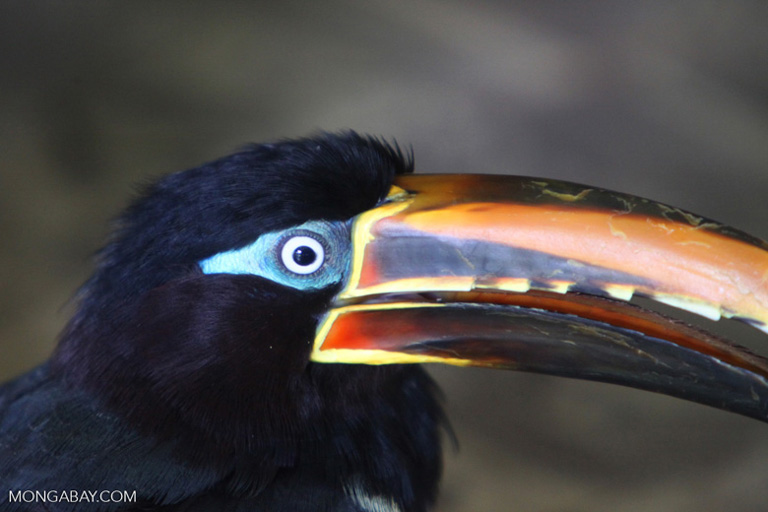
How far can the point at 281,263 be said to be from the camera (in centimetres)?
170

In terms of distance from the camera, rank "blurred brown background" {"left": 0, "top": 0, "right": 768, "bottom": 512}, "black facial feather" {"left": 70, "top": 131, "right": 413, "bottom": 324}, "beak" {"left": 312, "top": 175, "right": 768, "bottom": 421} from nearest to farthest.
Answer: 1. "beak" {"left": 312, "top": 175, "right": 768, "bottom": 421}
2. "black facial feather" {"left": 70, "top": 131, "right": 413, "bottom": 324}
3. "blurred brown background" {"left": 0, "top": 0, "right": 768, "bottom": 512}

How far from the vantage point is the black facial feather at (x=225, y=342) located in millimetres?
1703

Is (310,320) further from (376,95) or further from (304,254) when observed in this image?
(376,95)

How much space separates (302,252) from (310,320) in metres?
0.15

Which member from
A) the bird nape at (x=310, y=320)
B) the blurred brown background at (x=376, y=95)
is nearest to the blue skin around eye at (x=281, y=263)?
the bird nape at (x=310, y=320)

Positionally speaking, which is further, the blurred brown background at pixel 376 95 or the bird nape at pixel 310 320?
the blurred brown background at pixel 376 95

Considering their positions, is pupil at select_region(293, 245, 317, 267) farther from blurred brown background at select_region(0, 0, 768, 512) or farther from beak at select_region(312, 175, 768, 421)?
blurred brown background at select_region(0, 0, 768, 512)

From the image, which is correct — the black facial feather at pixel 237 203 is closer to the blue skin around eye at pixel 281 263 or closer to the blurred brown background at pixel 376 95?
the blue skin around eye at pixel 281 263

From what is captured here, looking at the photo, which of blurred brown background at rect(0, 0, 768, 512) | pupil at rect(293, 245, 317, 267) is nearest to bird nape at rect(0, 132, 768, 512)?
pupil at rect(293, 245, 317, 267)

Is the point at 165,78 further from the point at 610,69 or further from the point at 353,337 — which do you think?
the point at 353,337

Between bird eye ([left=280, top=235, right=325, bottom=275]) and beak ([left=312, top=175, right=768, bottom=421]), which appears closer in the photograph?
beak ([left=312, top=175, right=768, bottom=421])

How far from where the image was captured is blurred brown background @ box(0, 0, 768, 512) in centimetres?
411

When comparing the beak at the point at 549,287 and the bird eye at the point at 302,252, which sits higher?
the beak at the point at 549,287

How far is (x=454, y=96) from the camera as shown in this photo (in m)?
4.39
